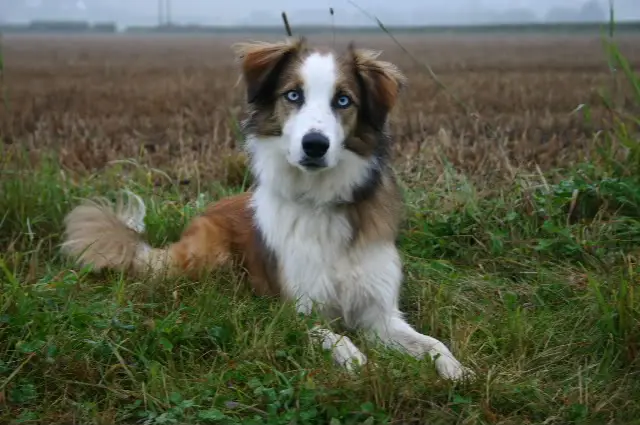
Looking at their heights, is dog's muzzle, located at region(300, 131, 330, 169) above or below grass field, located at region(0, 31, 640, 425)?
above

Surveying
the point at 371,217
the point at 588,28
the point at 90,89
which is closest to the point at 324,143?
the point at 371,217

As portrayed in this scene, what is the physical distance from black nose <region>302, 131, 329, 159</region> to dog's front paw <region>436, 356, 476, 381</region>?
1100mm

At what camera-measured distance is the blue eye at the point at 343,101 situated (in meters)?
3.52

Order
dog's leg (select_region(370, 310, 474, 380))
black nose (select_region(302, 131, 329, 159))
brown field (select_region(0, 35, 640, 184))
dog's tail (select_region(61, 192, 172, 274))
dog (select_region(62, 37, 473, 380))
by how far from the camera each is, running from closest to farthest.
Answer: dog's leg (select_region(370, 310, 474, 380)) → black nose (select_region(302, 131, 329, 159)) → dog (select_region(62, 37, 473, 380)) → dog's tail (select_region(61, 192, 172, 274)) → brown field (select_region(0, 35, 640, 184))

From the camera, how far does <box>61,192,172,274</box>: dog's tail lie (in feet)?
14.1

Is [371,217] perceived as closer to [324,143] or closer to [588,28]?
[324,143]

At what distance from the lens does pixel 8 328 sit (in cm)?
326

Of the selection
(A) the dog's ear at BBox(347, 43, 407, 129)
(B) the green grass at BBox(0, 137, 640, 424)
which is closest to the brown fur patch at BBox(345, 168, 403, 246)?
(A) the dog's ear at BBox(347, 43, 407, 129)

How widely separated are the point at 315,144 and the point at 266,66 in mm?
637

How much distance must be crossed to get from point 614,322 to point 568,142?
4936 mm

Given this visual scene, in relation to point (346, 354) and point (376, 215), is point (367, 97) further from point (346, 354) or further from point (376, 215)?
point (346, 354)

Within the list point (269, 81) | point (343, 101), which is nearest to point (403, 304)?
point (343, 101)

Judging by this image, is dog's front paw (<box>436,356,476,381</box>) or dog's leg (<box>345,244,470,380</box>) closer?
dog's front paw (<box>436,356,476,381</box>)

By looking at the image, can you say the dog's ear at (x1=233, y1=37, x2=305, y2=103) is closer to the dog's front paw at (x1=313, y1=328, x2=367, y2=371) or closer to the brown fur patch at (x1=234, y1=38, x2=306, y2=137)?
the brown fur patch at (x1=234, y1=38, x2=306, y2=137)
